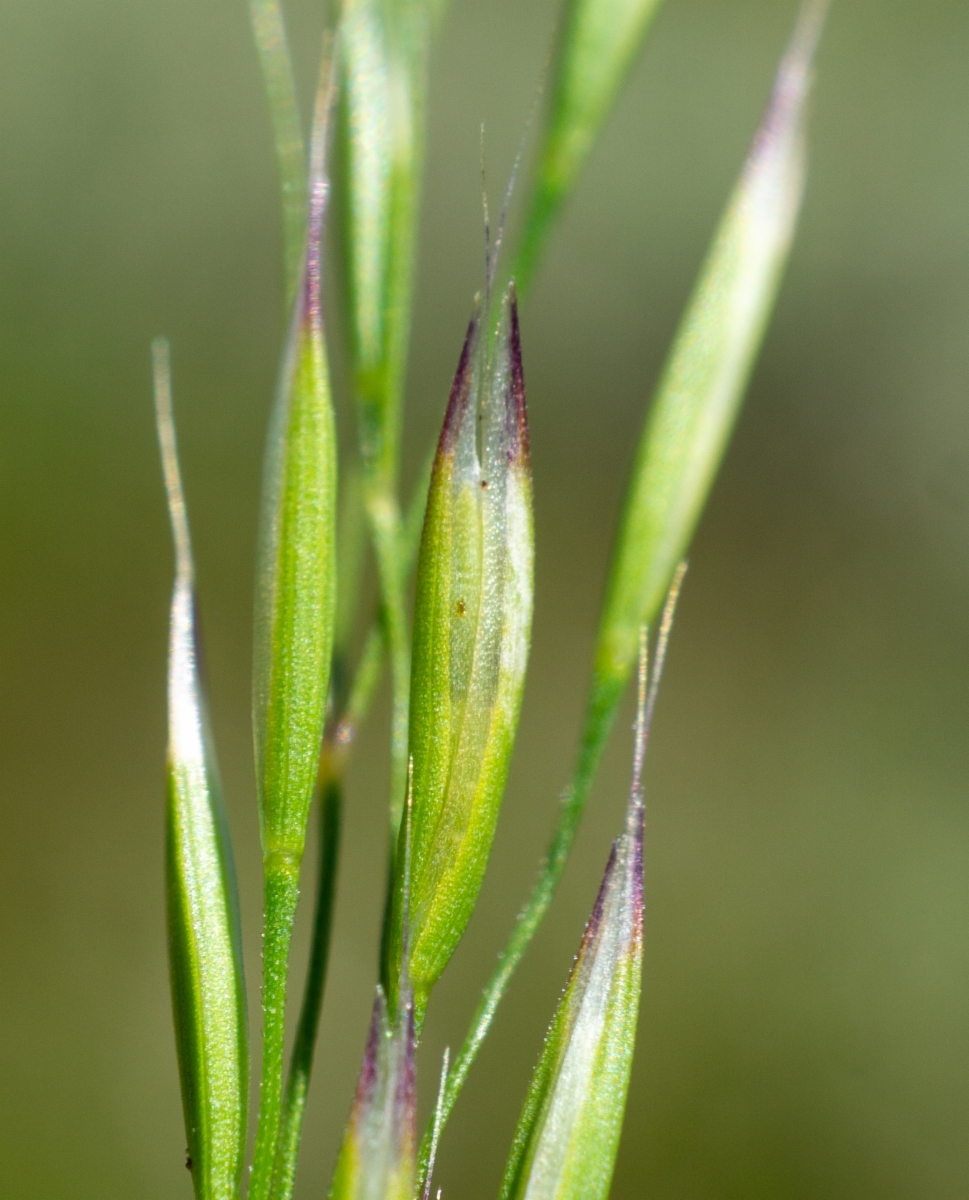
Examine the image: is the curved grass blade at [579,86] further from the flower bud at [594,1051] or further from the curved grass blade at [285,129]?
the flower bud at [594,1051]

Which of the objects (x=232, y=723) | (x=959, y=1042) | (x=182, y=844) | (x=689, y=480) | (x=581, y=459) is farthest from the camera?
(x=581, y=459)

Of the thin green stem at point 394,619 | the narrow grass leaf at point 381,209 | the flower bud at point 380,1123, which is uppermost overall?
the narrow grass leaf at point 381,209

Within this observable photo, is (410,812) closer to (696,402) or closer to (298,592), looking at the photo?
(298,592)

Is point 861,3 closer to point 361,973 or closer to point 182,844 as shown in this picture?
point 361,973

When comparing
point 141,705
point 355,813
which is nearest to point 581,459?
point 355,813

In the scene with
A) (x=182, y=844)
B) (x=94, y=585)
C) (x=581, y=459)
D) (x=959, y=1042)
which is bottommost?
(x=959, y=1042)

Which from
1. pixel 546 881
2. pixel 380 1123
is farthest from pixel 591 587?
pixel 380 1123

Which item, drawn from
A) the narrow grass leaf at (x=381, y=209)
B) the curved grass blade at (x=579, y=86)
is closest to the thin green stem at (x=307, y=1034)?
the narrow grass leaf at (x=381, y=209)
